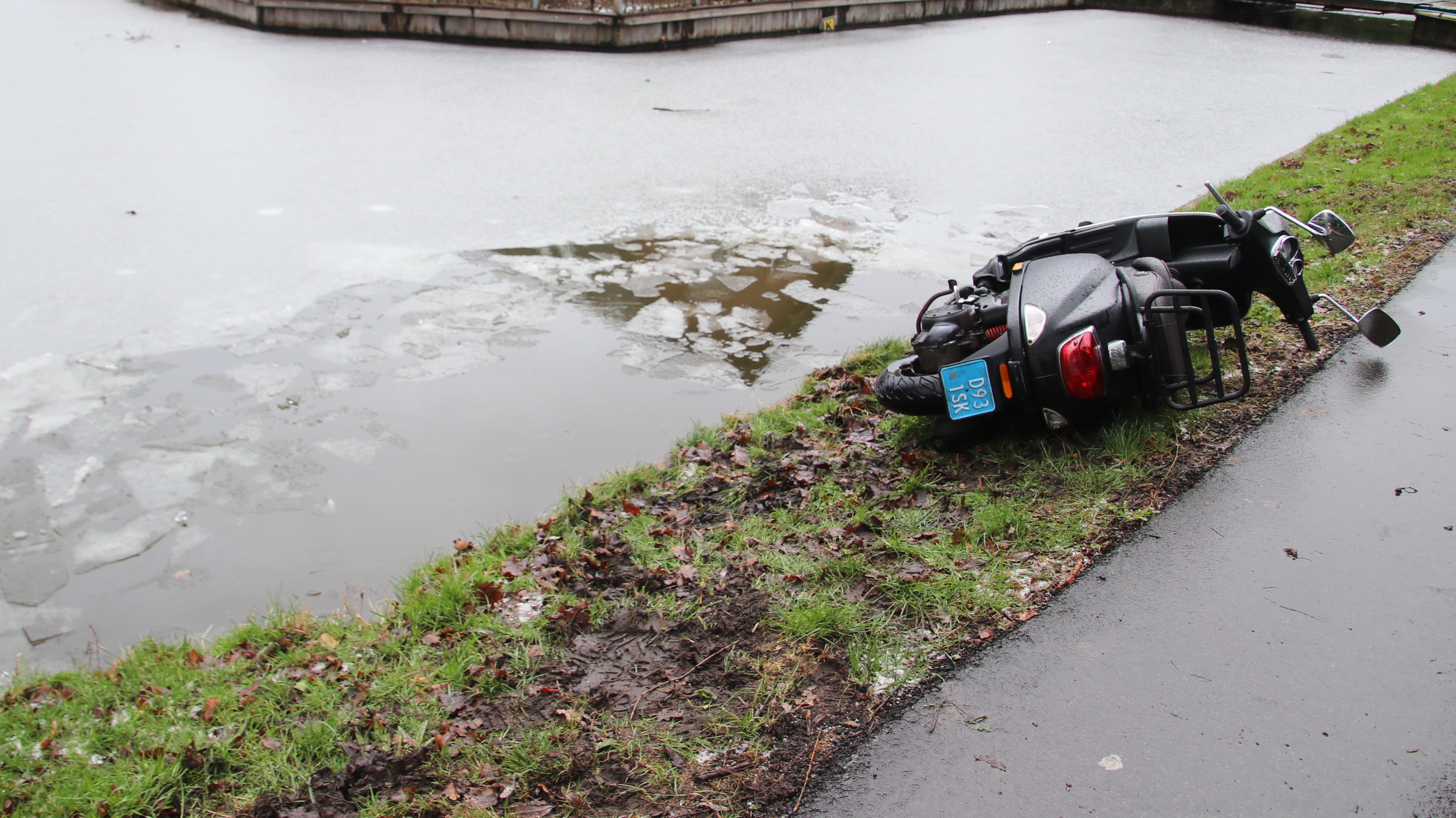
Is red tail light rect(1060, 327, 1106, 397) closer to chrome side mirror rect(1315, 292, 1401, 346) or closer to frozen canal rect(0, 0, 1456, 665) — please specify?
chrome side mirror rect(1315, 292, 1401, 346)

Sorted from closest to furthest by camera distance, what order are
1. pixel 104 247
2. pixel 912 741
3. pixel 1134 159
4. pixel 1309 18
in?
pixel 912 741 < pixel 104 247 < pixel 1134 159 < pixel 1309 18

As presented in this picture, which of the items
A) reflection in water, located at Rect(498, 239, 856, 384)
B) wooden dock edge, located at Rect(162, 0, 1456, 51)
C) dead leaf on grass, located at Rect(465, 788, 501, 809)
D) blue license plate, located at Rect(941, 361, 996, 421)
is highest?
wooden dock edge, located at Rect(162, 0, 1456, 51)

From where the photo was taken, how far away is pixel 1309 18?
21.3 m

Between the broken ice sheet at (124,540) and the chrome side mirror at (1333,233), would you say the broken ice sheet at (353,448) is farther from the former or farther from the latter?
the chrome side mirror at (1333,233)

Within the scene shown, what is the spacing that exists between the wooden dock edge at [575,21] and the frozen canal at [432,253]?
2.24ft

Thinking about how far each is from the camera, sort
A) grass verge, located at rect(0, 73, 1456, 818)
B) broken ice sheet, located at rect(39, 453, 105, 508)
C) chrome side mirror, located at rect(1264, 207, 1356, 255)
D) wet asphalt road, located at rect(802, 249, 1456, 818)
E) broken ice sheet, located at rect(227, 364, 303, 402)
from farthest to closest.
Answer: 1. broken ice sheet, located at rect(227, 364, 303, 402)
2. broken ice sheet, located at rect(39, 453, 105, 508)
3. chrome side mirror, located at rect(1264, 207, 1356, 255)
4. grass verge, located at rect(0, 73, 1456, 818)
5. wet asphalt road, located at rect(802, 249, 1456, 818)

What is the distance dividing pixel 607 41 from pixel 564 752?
14.6 metres

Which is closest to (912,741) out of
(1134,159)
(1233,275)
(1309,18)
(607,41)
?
(1233,275)

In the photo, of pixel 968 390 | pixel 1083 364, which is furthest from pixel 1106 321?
pixel 968 390

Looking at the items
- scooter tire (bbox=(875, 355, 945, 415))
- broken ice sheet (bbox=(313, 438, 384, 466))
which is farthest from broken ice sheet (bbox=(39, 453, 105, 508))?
scooter tire (bbox=(875, 355, 945, 415))

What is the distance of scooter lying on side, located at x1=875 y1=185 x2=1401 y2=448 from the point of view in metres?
3.86

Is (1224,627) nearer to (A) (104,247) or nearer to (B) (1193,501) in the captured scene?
(B) (1193,501)

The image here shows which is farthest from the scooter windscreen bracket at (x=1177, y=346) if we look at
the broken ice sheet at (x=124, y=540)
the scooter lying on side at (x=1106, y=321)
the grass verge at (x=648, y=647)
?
the broken ice sheet at (x=124, y=540)

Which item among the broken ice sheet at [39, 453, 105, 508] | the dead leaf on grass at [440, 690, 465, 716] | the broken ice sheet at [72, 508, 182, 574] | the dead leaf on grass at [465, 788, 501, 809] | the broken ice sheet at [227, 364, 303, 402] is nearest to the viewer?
the dead leaf on grass at [465, 788, 501, 809]
